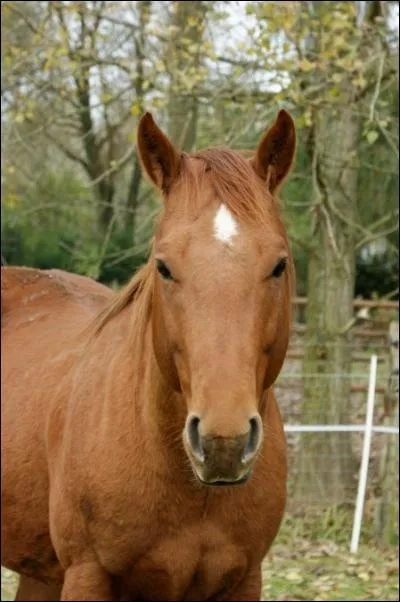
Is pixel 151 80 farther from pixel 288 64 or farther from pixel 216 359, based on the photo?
pixel 216 359

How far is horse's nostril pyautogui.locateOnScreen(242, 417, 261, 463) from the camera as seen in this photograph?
7.74 ft

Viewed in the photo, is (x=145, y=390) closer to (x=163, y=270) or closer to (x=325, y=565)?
(x=163, y=270)

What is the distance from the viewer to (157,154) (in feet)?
9.32

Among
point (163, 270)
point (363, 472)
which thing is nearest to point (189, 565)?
point (163, 270)

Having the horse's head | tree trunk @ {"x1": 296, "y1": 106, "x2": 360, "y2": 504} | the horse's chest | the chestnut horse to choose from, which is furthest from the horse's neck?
tree trunk @ {"x1": 296, "y1": 106, "x2": 360, "y2": 504}

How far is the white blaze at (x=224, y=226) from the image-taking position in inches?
101

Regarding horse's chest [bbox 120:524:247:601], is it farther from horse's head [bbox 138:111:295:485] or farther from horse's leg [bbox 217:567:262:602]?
horse's head [bbox 138:111:295:485]

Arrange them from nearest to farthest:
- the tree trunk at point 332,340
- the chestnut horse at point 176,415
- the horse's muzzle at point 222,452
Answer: the horse's muzzle at point 222,452 < the chestnut horse at point 176,415 < the tree trunk at point 332,340

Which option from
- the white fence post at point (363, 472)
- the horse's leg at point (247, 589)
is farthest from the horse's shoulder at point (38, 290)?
the white fence post at point (363, 472)

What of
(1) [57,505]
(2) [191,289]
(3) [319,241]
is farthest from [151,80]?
(2) [191,289]

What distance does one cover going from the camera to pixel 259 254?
8.47 ft

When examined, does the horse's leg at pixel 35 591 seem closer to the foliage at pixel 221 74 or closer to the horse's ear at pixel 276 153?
the foliage at pixel 221 74

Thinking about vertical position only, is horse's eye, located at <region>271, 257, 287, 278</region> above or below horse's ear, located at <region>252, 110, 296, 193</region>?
below

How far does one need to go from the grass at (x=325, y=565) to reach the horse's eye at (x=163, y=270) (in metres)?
3.94
